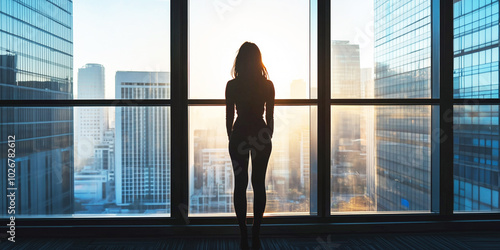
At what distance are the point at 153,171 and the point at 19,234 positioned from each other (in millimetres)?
1166

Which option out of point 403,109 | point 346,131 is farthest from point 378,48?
point 346,131

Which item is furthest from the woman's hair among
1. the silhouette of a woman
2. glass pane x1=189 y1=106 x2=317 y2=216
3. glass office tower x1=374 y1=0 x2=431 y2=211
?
glass office tower x1=374 y1=0 x2=431 y2=211

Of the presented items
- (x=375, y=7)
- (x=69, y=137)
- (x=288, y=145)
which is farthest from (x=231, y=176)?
(x=375, y=7)

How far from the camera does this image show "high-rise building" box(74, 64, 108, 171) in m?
2.22

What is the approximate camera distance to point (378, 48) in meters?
2.31

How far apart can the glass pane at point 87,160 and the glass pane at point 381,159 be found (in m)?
1.50

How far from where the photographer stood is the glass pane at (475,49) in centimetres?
234

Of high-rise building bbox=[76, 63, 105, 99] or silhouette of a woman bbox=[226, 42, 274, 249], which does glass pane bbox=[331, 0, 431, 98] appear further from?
high-rise building bbox=[76, 63, 105, 99]

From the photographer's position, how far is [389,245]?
6.61 ft

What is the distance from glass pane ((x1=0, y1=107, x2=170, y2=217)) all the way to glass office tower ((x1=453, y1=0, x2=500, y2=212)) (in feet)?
8.53

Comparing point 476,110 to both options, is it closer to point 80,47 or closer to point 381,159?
point 381,159

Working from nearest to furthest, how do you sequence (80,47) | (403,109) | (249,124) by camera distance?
(249,124) < (80,47) < (403,109)

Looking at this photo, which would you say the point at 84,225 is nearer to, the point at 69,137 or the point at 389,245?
the point at 69,137

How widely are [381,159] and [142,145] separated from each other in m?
2.09
